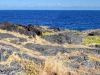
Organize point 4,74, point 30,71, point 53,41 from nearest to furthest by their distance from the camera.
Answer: point 4,74 → point 30,71 → point 53,41

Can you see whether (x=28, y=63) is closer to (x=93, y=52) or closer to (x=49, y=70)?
(x=49, y=70)

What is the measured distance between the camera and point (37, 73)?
17.0 m

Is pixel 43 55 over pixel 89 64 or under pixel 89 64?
over

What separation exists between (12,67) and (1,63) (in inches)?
40.4

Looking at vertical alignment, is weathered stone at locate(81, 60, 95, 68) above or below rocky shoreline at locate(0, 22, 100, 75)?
below

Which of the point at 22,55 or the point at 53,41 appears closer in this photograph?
the point at 22,55

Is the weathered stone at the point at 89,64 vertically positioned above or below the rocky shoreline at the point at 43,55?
below

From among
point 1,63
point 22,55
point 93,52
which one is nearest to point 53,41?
point 93,52

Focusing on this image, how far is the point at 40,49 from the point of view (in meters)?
24.7

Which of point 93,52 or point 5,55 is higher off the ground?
point 5,55

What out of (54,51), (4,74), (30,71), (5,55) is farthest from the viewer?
(54,51)

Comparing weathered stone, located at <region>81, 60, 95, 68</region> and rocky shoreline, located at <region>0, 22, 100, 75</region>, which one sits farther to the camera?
weathered stone, located at <region>81, 60, 95, 68</region>

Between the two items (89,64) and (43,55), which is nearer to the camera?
(89,64)

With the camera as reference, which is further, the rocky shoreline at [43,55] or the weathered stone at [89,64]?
the weathered stone at [89,64]
